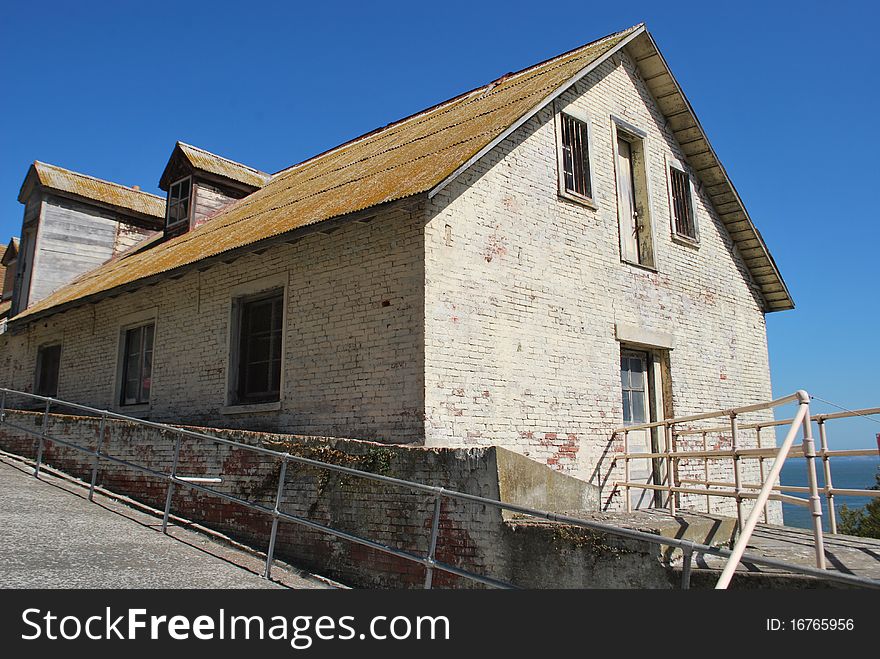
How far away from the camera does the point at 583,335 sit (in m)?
9.89

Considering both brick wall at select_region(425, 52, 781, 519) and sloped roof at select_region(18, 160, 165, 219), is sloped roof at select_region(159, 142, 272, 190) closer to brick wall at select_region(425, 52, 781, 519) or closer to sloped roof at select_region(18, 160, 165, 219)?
sloped roof at select_region(18, 160, 165, 219)

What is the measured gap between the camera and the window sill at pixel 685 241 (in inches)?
474

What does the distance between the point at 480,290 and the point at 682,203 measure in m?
5.84

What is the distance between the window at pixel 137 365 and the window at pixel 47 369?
3434 mm

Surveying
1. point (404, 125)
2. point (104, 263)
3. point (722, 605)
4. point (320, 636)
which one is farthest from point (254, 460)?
point (104, 263)

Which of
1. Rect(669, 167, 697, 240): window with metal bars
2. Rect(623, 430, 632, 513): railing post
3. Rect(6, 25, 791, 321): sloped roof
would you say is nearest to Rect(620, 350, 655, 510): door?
Rect(623, 430, 632, 513): railing post

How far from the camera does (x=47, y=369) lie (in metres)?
15.9

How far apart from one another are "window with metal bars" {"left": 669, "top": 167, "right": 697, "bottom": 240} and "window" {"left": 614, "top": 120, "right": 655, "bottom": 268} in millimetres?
774

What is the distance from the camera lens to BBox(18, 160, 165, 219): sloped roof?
57.6ft

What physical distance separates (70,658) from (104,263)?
16.1 m

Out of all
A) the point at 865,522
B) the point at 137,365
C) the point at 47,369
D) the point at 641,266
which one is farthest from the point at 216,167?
the point at 865,522

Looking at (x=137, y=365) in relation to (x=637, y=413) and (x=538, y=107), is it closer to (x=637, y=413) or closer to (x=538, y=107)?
(x=538, y=107)

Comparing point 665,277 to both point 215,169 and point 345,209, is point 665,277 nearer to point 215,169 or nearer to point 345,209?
point 345,209

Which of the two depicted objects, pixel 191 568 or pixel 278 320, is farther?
pixel 278 320
